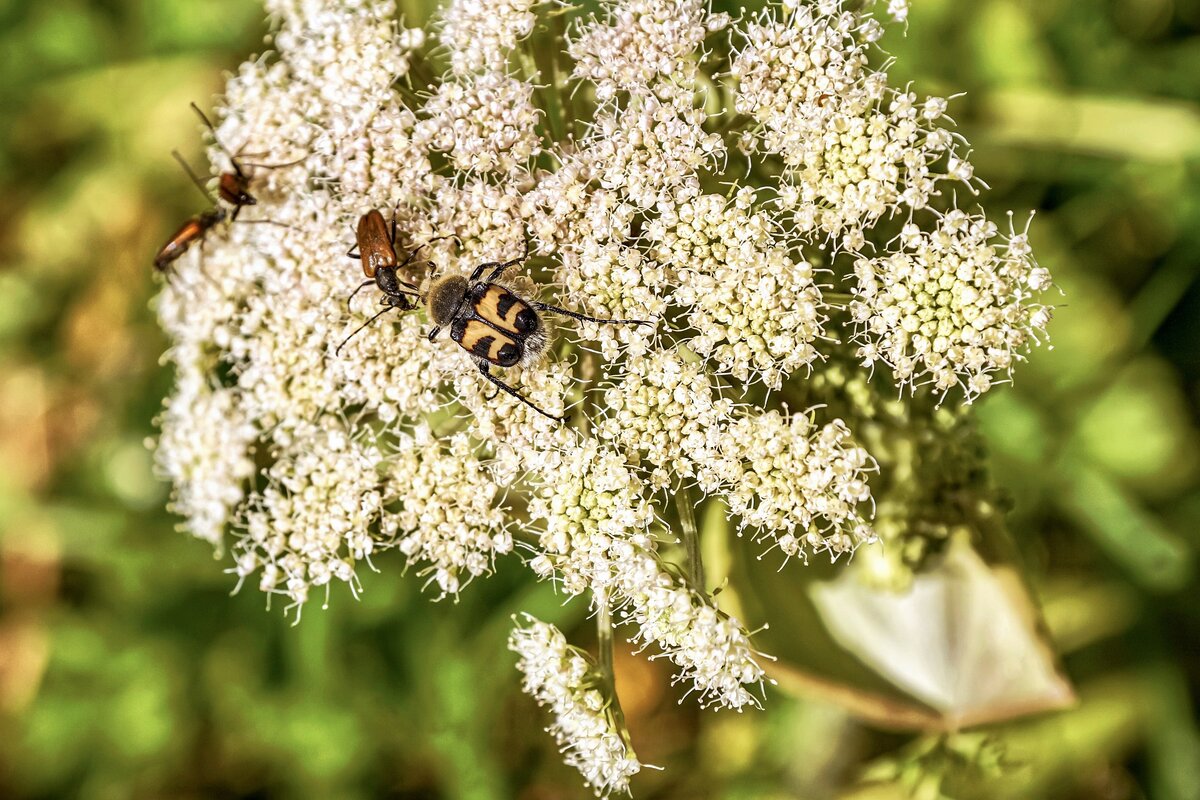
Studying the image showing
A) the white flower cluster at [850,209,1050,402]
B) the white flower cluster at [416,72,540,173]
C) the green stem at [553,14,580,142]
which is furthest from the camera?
the green stem at [553,14,580,142]

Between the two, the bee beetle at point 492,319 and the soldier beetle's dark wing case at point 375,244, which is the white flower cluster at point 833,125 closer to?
the bee beetle at point 492,319

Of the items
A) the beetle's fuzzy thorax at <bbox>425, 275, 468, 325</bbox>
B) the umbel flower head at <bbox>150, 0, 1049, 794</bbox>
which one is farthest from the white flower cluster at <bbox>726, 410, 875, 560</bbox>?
the beetle's fuzzy thorax at <bbox>425, 275, 468, 325</bbox>

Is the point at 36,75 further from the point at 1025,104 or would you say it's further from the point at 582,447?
the point at 1025,104

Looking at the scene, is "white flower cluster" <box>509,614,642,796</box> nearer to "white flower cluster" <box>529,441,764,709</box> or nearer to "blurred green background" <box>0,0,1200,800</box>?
"white flower cluster" <box>529,441,764,709</box>

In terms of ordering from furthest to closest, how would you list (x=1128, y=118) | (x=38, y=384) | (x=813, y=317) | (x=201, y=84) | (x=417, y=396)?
(x=38, y=384) < (x=201, y=84) < (x=1128, y=118) < (x=417, y=396) < (x=813, y=317)

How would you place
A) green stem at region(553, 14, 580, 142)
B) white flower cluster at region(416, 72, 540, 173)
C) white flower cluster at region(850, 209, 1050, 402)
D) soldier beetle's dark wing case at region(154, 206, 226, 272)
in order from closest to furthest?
white flower cluster at region(850, 209, 1050, 402), white flower cluster at region(416, 72, 540, 173), green stem at region(553, 14, 580, 142), soldier beetle's dark wing case at region(154, 206, 226, 272)

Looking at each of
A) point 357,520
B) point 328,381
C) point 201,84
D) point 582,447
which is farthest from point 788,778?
point 201,84

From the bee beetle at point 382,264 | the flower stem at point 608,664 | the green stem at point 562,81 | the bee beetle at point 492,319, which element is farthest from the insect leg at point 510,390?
the green stem at point 562,81
